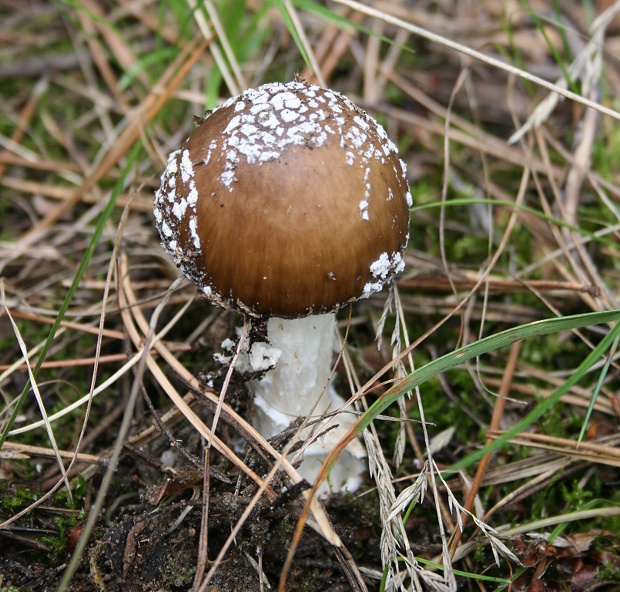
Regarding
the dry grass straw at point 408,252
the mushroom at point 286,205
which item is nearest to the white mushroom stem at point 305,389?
the dry grass straw at point 408,252

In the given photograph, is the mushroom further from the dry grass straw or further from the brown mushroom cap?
the dry grass straw

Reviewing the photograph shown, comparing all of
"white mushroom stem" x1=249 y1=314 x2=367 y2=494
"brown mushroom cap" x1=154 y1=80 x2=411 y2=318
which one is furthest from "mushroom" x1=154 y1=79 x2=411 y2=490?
"white mushroom stem" x1=249 y1=314 x2=367 y2=494

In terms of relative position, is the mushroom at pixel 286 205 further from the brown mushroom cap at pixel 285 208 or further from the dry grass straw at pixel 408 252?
the dry grass straw at pixel 408 252

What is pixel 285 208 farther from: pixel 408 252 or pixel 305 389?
pixel 408 252

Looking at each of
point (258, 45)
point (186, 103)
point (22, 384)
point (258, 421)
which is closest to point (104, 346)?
point (22, 384)

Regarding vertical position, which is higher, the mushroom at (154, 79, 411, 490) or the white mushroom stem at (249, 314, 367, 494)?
the mushroom at (154, 79, 411, 490)

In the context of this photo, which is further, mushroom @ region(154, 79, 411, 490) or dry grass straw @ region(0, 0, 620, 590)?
dry grass straw @ region(0, 0, 620, 590)

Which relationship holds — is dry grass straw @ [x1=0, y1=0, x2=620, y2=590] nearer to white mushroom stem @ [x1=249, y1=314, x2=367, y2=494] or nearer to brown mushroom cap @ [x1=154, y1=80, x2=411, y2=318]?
white mushroom stem @ [x1=249, y1=314, x2=367, y2=494]
